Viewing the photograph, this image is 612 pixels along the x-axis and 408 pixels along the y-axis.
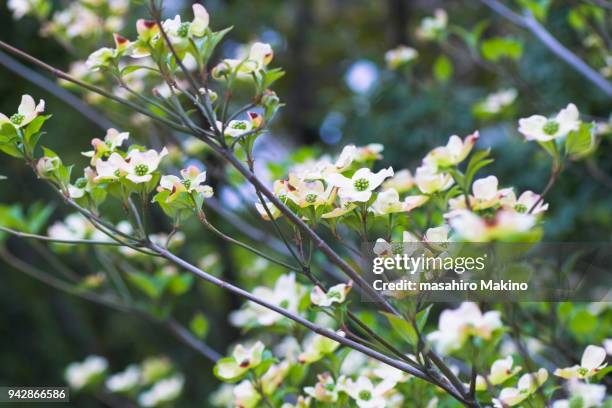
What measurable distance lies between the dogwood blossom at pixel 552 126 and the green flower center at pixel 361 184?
22cm

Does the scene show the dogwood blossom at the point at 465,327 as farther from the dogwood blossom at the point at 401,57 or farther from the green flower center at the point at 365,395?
the dogwood blossom at the point at 401,57

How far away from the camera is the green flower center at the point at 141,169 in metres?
0.72

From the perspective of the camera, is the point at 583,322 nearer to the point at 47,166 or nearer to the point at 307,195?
the point at 307,195

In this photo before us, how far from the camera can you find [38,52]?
229cm

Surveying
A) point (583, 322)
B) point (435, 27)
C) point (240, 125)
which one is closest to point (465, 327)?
point (240, 125)

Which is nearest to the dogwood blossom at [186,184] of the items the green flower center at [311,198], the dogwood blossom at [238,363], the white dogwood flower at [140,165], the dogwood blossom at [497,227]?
the white dogwood flower at [140,165]

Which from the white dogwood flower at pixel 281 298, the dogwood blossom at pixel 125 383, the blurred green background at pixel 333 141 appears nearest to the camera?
the white dogwood flower at pixel 281 298

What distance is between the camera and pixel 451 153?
2.41 feet

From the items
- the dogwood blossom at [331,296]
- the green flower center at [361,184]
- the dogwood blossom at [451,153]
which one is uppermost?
the dogwood blossom at [451,153]

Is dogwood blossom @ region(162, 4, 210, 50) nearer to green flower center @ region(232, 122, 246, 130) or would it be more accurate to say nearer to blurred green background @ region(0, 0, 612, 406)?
green flower center @ region(232, 122, 246, 130)

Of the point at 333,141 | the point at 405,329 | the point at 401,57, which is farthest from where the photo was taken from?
the point at 333,141

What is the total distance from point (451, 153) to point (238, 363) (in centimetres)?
38

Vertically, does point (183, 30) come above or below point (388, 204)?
above

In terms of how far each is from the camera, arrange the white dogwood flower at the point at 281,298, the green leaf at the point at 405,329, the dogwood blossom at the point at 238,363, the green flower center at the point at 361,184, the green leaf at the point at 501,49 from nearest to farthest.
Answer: the green leaf at the point at 405,329 < the green flower center at the point at 361,184 < the dogwood blossom at the point at 238,363 < the white dogwood flower at the point at 281,298 < the green leaf at the point at 501,49
